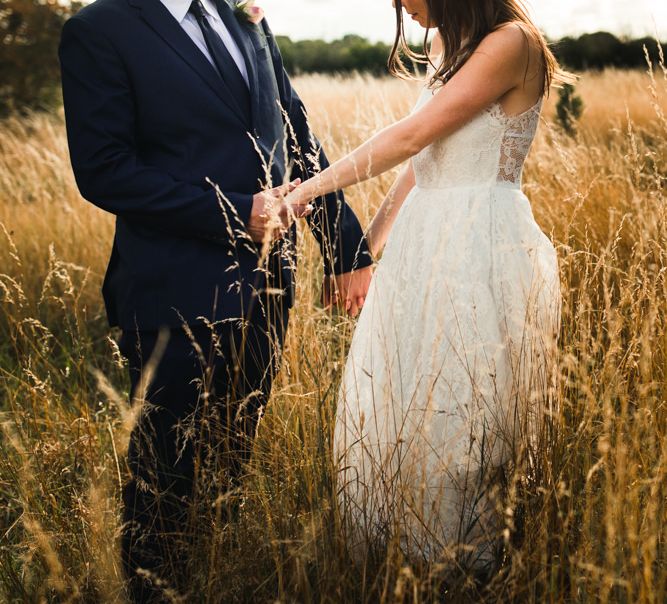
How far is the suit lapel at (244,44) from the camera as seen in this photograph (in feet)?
7.27

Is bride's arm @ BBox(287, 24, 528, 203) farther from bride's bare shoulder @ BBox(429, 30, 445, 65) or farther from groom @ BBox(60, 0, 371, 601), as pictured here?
bride's bare shoulder @ BBox(429, 30, 445, 65)

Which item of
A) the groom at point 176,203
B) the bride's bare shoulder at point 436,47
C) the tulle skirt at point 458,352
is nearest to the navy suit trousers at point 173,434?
the groom at point 176,203

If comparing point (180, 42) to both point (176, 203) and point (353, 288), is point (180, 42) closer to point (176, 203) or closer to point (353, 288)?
point (176, 203)

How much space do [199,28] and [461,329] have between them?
1.19m

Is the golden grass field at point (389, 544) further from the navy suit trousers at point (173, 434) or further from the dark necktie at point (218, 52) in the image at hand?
the dark necktie at point (218, 52)

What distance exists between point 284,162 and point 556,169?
2.99 metres

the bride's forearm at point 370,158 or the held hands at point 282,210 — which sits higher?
the bride's forearm at point 370,158

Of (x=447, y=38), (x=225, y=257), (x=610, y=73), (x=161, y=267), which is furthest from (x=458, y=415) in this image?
(x=610, y=73)

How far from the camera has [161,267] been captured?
84.0 inches

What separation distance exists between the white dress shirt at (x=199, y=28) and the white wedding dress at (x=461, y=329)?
0.59 m

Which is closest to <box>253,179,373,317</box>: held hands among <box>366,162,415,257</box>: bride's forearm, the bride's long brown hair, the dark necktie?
<box>366,162,415,257</box>: bride's forearm

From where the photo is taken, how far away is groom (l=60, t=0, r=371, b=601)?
2.03 m

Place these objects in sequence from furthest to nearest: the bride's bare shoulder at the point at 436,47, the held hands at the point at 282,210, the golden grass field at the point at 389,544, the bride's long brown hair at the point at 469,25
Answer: the bride's bare shoulder at the point at 436,47 < the bride's long brown hair at the point at 469,25 < the held hands at the point at 282,210 < the golden grass field at the point at 389,544

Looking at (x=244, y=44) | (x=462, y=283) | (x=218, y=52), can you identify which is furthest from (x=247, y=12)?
(x=462, y=283)
